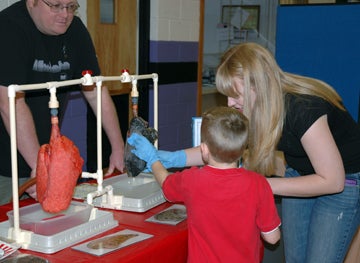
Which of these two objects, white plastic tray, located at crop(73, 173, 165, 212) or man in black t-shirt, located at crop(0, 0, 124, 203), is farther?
man in black t-shirt, located at crop(0, 0, 124, 203)

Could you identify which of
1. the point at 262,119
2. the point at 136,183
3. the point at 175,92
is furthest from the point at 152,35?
the point at 262,119

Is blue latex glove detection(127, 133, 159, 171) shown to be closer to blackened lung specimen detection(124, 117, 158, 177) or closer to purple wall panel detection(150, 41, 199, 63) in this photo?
blackened lung specimen detection(124, 117, 158, 177)

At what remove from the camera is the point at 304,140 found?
1547mm

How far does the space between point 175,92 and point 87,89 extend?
70.3 inches

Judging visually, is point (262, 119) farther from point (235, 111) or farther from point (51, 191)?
point (51, 191)

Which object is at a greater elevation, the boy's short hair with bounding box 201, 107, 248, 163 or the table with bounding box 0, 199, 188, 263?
the boy's short hair with bounding box 201, 107, 248, 163

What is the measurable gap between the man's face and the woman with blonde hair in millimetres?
673

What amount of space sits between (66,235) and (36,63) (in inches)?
33.8

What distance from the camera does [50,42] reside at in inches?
80.5

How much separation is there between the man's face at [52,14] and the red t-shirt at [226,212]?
0.89 meters

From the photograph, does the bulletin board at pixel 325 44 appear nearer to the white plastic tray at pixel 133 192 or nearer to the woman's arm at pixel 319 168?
the woman's arm at pixel 319 168

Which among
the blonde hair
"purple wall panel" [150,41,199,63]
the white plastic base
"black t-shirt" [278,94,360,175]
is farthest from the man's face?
"purple wall panel" [150,41,199,63]

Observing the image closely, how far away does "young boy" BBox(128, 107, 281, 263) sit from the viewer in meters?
1.37

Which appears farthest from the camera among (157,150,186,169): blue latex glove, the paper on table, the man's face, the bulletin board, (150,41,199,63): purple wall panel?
(150,41,199,63): purple wall panel
